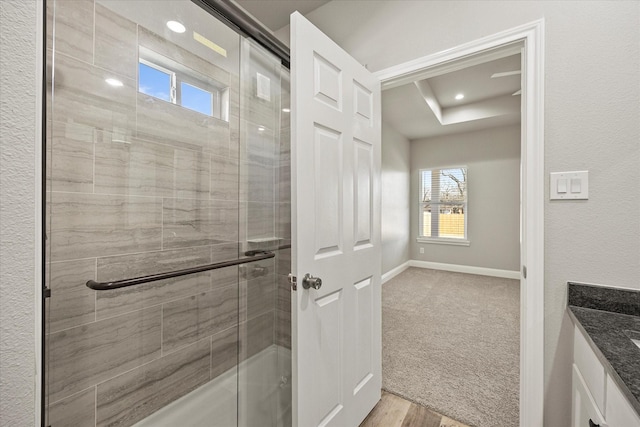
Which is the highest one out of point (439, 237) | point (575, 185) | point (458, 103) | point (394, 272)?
point (458, 103)

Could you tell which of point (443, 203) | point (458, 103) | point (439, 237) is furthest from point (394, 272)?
point (458, 103)

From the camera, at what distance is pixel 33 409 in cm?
51

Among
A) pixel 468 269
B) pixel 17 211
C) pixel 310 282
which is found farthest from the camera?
pixel 468 269

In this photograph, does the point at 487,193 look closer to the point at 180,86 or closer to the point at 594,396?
the point at 594,396

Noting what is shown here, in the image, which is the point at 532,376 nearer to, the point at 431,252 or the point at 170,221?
the point at 170,221

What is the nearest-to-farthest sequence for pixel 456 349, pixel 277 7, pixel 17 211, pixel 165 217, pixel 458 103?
pixel 17 211 → pixel 165 217 → pixel 277 7 → pixel 456 349 → pixel 458 103

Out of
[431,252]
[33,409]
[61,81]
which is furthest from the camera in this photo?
[431,252]

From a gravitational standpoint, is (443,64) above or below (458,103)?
below

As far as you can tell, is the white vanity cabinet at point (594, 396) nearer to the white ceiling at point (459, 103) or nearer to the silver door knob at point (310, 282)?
the silver door knob at point (310, 282)

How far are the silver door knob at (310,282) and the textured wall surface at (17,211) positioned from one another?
802 mm

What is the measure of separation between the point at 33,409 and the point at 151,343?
1.04 metres

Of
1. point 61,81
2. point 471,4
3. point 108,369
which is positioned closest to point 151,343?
point 108,369

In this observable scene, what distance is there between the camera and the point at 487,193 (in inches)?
196

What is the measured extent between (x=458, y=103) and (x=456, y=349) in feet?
12.1
